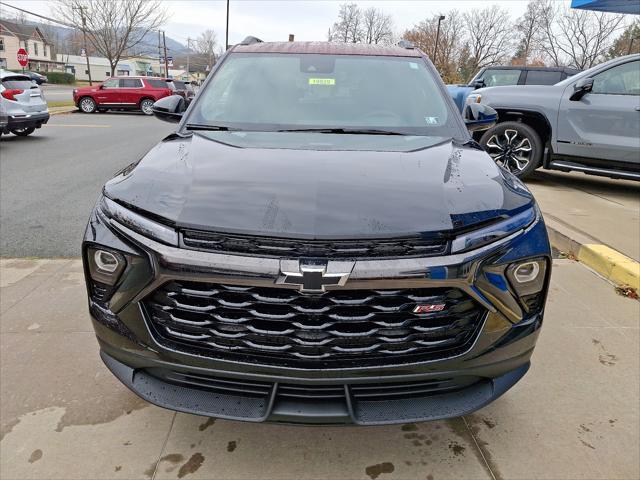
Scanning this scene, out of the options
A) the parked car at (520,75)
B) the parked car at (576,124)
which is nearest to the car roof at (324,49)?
the parked car at (576,124)

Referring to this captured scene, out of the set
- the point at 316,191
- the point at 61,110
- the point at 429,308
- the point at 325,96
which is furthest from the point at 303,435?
the point at 61,110

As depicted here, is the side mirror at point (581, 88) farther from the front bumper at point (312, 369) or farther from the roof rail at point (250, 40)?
the front bumper at point (312, 369)

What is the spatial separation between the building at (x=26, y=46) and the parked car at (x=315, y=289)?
82.9 metres

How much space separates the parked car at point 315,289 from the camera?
1625 millimetres

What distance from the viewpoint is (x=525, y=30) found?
49.0 meters

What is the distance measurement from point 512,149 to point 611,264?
11.9 ft

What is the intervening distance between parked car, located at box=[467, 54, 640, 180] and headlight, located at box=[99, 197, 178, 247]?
21.3 feet

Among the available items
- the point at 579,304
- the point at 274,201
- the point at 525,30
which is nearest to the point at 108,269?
the point at 274,201

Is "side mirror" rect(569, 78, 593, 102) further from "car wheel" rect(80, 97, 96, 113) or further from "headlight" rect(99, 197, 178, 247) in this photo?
"car wheel" rect(80, 97, 96, 113)

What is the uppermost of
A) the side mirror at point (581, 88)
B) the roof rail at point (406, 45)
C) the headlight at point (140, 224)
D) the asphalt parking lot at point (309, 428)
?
the roof rail at point (406, 45)

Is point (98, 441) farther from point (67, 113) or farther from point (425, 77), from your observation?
point (67, 113)

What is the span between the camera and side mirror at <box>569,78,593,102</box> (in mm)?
6496

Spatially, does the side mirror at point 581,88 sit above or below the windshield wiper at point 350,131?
above

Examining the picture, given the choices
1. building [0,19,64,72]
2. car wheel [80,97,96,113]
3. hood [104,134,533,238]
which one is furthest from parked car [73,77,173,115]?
building [0,19,64,72]
